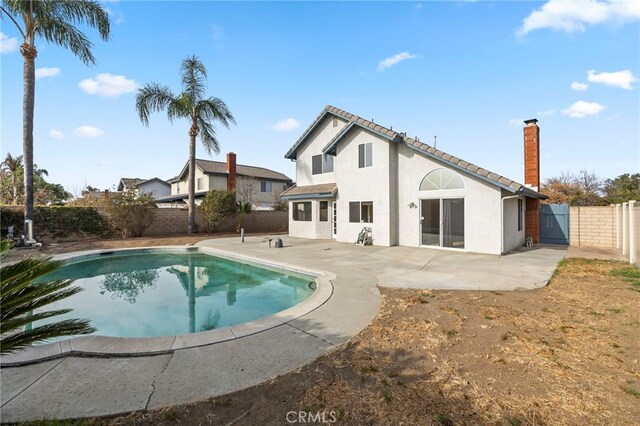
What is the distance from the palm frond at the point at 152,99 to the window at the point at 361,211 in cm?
1554

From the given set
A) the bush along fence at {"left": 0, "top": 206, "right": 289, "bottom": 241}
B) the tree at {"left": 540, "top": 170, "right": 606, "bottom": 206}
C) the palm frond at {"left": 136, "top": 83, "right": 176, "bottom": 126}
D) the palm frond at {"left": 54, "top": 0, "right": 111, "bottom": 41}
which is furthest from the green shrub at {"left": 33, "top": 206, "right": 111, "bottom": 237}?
the tree at {"left": 540, "top": 170, "right": 606, "bottom": 206}

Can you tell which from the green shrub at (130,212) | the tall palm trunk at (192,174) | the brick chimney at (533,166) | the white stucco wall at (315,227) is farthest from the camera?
the tall palm trunk at (192,174)

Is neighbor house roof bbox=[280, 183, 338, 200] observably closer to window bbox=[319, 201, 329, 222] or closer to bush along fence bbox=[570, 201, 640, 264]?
window bbox=[319, 201, 329, 222]

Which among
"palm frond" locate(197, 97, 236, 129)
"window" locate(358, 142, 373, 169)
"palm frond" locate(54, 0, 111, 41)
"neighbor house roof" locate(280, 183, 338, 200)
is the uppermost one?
"palm frond" locate(54, 0, 111, 41)

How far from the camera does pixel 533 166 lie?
48.0 feet

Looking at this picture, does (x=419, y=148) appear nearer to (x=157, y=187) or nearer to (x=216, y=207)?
(x=216, y=207)

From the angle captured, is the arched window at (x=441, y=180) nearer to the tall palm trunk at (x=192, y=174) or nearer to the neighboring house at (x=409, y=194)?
the neighboring house at (x=409, y=194)

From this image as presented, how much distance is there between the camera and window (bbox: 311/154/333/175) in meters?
18.8

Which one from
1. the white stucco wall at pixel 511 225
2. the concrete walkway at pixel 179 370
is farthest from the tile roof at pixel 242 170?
the concrete walkway at pixel 179 370

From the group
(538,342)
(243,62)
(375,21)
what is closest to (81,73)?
(243,62)

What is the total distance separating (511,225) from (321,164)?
1157cm

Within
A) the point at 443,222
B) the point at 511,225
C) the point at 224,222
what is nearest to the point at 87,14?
the point at 224,222

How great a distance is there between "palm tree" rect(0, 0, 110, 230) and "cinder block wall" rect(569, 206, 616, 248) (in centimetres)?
2827

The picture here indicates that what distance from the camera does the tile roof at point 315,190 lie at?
17141 mm
